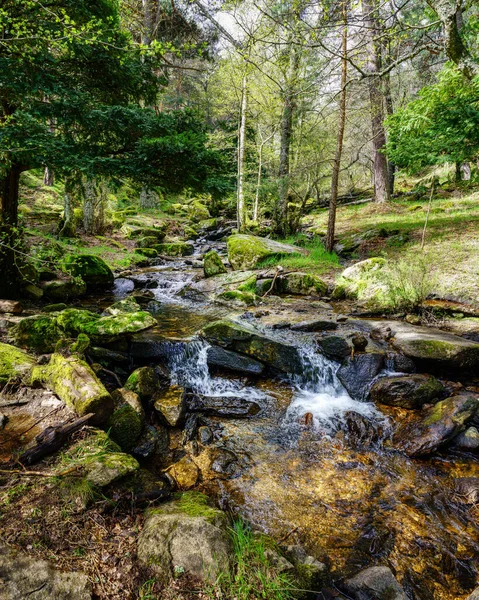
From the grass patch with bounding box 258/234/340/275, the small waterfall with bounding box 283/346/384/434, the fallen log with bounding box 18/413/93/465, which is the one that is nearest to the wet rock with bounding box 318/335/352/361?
the small waterfall with bounding box 283/346/384/434

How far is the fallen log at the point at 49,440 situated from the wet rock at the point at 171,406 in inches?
48.9

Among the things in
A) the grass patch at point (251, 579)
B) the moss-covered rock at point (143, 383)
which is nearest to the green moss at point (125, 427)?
the moss-covered rock at point (143, 383)

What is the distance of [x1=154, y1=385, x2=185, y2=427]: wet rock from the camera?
4277 millimetres

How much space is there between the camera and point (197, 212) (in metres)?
24.9

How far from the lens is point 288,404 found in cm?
499

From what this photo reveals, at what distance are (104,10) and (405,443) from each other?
8.59 meters

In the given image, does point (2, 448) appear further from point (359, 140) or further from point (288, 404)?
point (359, 140)

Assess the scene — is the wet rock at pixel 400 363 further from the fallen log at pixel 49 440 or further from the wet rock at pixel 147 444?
the fallen log at pixel 49 440

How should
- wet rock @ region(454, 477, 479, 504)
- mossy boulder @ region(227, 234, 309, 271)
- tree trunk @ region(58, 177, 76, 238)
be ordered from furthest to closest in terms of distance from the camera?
1. tree trunk @ region(58, 177, 76, 238)
2. mossy boulder @ region(227, 234, 309, 271)
3. wet rock @ region(454, 477, 479, 504)

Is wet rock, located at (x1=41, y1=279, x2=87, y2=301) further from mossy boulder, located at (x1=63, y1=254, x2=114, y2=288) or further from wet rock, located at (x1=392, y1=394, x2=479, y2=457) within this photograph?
wet rock, located at (x1=392, y1=394, x2=479, y2=457)

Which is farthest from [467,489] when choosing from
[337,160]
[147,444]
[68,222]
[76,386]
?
[68,222]

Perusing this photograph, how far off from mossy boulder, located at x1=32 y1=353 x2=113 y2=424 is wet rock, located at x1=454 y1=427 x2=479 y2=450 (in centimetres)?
421

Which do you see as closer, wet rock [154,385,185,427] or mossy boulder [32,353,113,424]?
mossy boulder [32,353,113,424]

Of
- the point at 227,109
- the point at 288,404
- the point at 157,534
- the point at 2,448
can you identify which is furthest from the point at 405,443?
the point at 227,109
